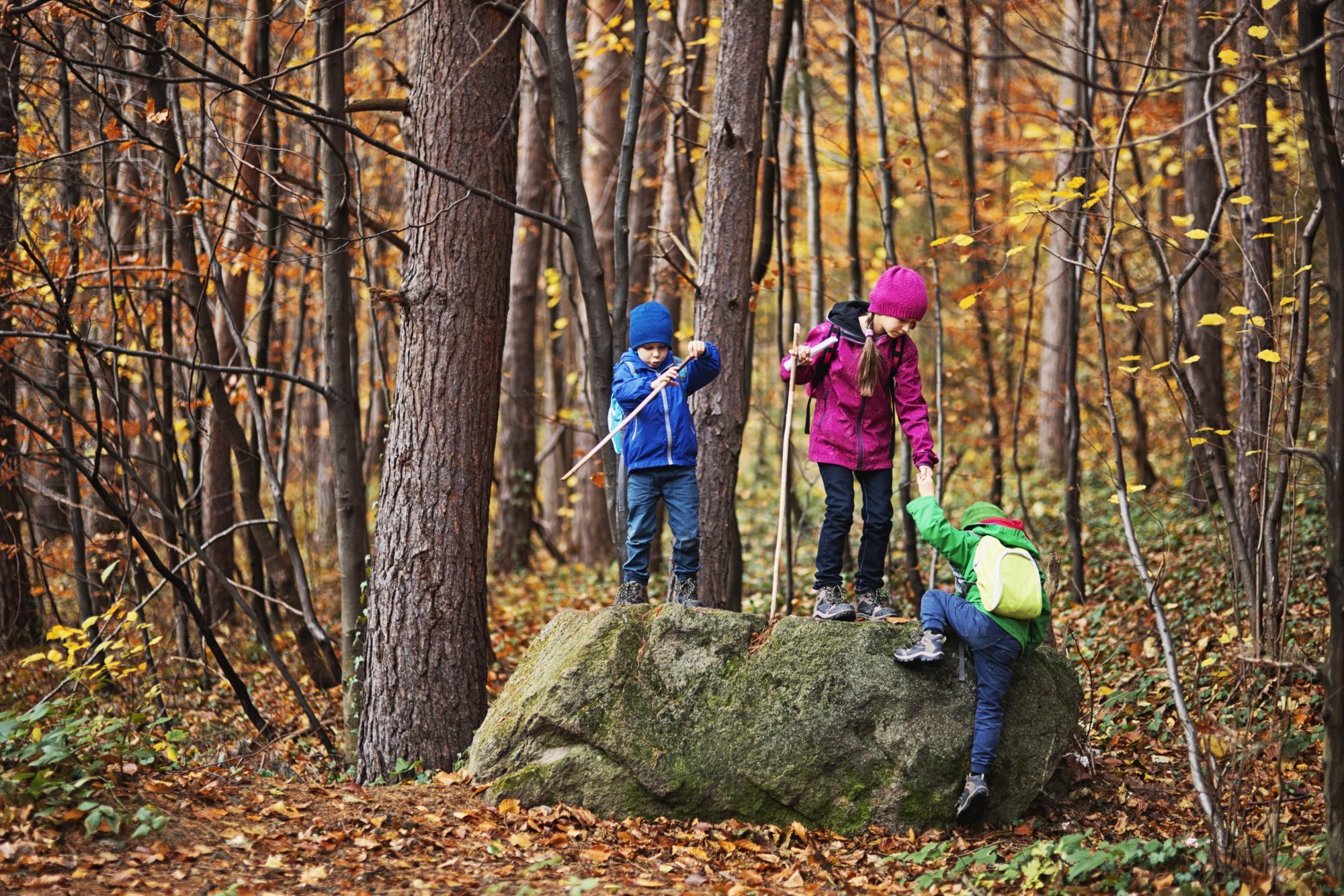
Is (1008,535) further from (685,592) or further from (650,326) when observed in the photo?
(650,326)

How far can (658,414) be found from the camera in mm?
5789

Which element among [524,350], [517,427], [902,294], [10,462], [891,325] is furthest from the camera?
[517,427]

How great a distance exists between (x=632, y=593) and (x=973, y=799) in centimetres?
212

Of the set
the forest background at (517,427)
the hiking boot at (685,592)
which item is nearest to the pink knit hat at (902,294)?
the forest background at (517,427)

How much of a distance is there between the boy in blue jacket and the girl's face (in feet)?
3.04

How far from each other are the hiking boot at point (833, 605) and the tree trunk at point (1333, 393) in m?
2.30

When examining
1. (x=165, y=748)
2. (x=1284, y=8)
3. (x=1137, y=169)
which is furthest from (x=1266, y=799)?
(x=1137, y=169)

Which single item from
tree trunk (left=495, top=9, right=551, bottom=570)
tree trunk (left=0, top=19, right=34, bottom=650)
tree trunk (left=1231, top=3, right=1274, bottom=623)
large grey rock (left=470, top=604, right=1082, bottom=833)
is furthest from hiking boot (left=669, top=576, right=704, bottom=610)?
tree trunk (left=495, top=9, right=551, bottom=570)

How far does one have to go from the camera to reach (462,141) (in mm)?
6168

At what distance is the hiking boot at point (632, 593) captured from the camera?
18.8 ft

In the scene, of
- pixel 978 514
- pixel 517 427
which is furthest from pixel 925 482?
pixel 517 427

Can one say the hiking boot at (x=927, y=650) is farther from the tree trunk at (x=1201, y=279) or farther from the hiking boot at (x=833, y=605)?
the tree trunk at (x=1201, y=279)

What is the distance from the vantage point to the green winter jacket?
4.87 m

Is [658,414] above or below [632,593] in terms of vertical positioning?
above
